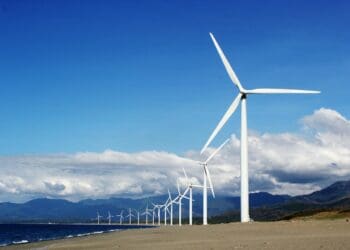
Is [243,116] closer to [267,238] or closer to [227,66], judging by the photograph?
[227,66]

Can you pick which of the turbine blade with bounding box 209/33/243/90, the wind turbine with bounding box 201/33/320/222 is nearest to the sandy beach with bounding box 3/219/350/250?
the wind turbine with bounding box 201/33/320/222

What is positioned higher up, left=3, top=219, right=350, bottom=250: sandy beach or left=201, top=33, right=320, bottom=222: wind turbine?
left=201, top=33, right=320, bottom=222: wind turbine

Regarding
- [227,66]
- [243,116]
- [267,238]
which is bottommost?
[267,238]

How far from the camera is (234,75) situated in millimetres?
61469

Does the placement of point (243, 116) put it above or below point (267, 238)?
above

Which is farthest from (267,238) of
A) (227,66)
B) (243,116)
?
(227,66)

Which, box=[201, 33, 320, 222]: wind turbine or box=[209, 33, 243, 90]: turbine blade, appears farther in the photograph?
box=[209, 33, 243, 90]: turbine blade

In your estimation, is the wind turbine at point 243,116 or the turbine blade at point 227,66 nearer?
the wind turbine at point 243,116

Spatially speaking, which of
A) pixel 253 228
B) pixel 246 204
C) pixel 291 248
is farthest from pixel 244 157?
pixel 291 248

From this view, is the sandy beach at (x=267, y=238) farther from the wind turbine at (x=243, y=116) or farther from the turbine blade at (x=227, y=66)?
the turbine blade at (x=227, y=66)

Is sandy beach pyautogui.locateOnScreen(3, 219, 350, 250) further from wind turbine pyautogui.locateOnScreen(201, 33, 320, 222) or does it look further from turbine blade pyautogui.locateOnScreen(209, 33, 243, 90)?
turbine blade pyautogui.locateOnScreen(209, 33, 243, 90)

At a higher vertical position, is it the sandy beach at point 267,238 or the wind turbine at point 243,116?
the wind turbine at point 243,116

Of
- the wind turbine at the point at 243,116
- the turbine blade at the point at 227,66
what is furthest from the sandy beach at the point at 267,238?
the turbine blade at the point at 227,66

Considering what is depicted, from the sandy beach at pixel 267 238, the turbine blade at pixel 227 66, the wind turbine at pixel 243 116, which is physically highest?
the turbine blade at pixel 227 66
